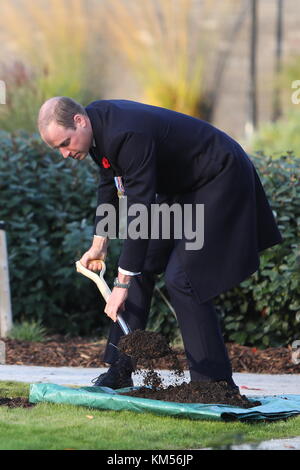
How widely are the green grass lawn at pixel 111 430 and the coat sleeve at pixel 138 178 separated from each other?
2.50ft

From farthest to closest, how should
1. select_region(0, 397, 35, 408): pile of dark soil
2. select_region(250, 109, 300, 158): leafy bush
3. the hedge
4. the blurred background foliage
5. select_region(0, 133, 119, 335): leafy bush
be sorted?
select_region(250, 109, 300, 158): leafy bush → select_region(0, 133, 119, 335): leafy bush → the blurred background foliage → the hedge → select_region(0, 397, 35, 408): pile of dark soil

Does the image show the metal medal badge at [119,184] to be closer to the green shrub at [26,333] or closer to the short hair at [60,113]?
the short hair at [60,113]

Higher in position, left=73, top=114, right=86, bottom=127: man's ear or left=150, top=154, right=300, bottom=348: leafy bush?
left=73, top=114, right=86, bottom=127: man's ear

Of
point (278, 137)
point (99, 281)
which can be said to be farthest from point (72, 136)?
point (278, 137)

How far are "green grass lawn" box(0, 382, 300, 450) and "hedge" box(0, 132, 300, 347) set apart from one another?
6.62ft

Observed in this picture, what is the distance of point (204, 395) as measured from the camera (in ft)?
14.0

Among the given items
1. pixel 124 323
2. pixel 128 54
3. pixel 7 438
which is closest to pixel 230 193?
pixel 124 323

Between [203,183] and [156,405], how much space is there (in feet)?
3.45

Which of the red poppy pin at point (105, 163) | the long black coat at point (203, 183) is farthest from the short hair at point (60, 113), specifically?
the red poppy pin at point (105, 163)

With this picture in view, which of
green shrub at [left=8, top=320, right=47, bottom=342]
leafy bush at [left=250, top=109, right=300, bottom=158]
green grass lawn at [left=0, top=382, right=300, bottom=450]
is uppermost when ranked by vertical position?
leafy bush at [left=250, top=109, right=300, bottom=158]

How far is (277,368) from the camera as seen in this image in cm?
574

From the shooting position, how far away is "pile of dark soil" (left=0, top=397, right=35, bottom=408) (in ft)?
14.2

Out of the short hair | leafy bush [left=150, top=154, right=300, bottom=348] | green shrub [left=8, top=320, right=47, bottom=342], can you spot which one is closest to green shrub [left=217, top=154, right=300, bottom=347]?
leafy bush [left=150, top=154, right=300, bottom=348]

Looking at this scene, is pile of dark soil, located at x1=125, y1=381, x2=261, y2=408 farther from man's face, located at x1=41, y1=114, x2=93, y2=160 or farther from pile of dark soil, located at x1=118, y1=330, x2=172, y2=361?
man's face, located at x1=41, y1=114, x2=93, y2=160
